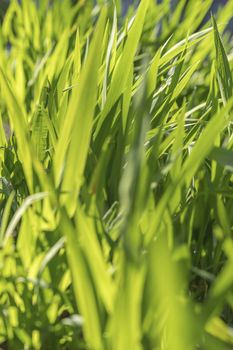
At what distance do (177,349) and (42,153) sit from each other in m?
0.47

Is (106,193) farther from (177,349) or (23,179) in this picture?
A: (177,349)

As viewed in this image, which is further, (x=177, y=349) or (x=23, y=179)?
(x=23, y=179)

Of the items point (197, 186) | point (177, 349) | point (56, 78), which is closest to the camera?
point (177, 349)

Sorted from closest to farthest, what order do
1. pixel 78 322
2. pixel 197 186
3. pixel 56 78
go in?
pixel 78 322 → pixel 197 186 → pixel 56 78

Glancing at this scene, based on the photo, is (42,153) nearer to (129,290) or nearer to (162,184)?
(162,184)

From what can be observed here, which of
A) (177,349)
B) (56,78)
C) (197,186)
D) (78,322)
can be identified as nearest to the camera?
(177,349)

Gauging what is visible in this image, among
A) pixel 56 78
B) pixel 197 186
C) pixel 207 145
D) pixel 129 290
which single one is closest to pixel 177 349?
pixel 129 290

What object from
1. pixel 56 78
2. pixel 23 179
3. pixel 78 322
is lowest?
pixel 78 322

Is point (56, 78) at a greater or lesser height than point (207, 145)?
greater

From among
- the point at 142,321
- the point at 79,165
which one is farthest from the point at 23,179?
the point at 142,321

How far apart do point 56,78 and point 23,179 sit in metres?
0.26

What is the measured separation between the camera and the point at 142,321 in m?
0.52

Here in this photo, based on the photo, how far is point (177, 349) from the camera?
44 centimetres

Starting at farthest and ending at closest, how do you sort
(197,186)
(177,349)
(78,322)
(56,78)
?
(56,78)
(197,186)
(78,322)
(177,349)
